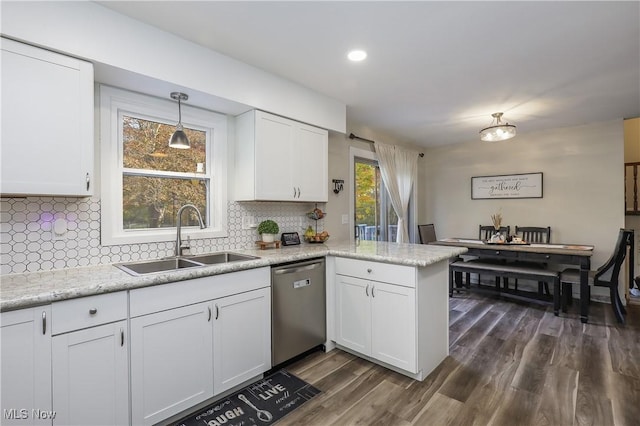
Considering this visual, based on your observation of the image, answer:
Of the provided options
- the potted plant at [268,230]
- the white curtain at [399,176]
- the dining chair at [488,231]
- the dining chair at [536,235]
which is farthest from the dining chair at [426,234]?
the potted plant at [268,230]

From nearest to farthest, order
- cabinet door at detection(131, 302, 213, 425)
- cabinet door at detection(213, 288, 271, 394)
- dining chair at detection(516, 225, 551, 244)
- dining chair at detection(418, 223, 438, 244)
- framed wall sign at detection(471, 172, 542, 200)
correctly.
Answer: cabinet door at detection(131, 302, 213, 425) → cabinet door at detection(213, 288, 271, 394) → dining chair at detection(516, 225, 551, 244) → framed wall sign at detection(471, 172, 542, 200) → dining chair at detection(418, 223, 438, 244)

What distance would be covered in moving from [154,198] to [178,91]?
835mm

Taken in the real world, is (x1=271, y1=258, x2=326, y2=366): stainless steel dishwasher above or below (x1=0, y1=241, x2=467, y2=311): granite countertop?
below

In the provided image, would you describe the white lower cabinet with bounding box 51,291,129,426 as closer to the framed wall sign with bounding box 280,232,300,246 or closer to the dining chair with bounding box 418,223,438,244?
the framed wall sign with bounding box 280,232,300,246

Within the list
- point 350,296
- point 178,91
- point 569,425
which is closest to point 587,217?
point 569,425

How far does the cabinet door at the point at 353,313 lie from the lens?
2497 millimetres

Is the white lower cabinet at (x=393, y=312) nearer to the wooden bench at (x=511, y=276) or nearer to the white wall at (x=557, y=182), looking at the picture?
the wooden bench at (x=511, y=276)

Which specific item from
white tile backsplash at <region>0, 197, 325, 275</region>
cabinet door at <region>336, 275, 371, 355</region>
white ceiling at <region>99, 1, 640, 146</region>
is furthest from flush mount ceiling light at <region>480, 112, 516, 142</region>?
white tile backsplash at <region>0, 197, 325, 275</region>

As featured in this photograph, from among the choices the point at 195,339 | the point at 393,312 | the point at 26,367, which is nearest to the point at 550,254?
the point at 393,312

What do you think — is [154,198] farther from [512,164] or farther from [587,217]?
[587,217]

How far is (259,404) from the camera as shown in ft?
6.52

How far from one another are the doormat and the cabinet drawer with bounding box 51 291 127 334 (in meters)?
0.81

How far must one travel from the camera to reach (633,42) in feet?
7.07

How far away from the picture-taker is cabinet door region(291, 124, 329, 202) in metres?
2.93
